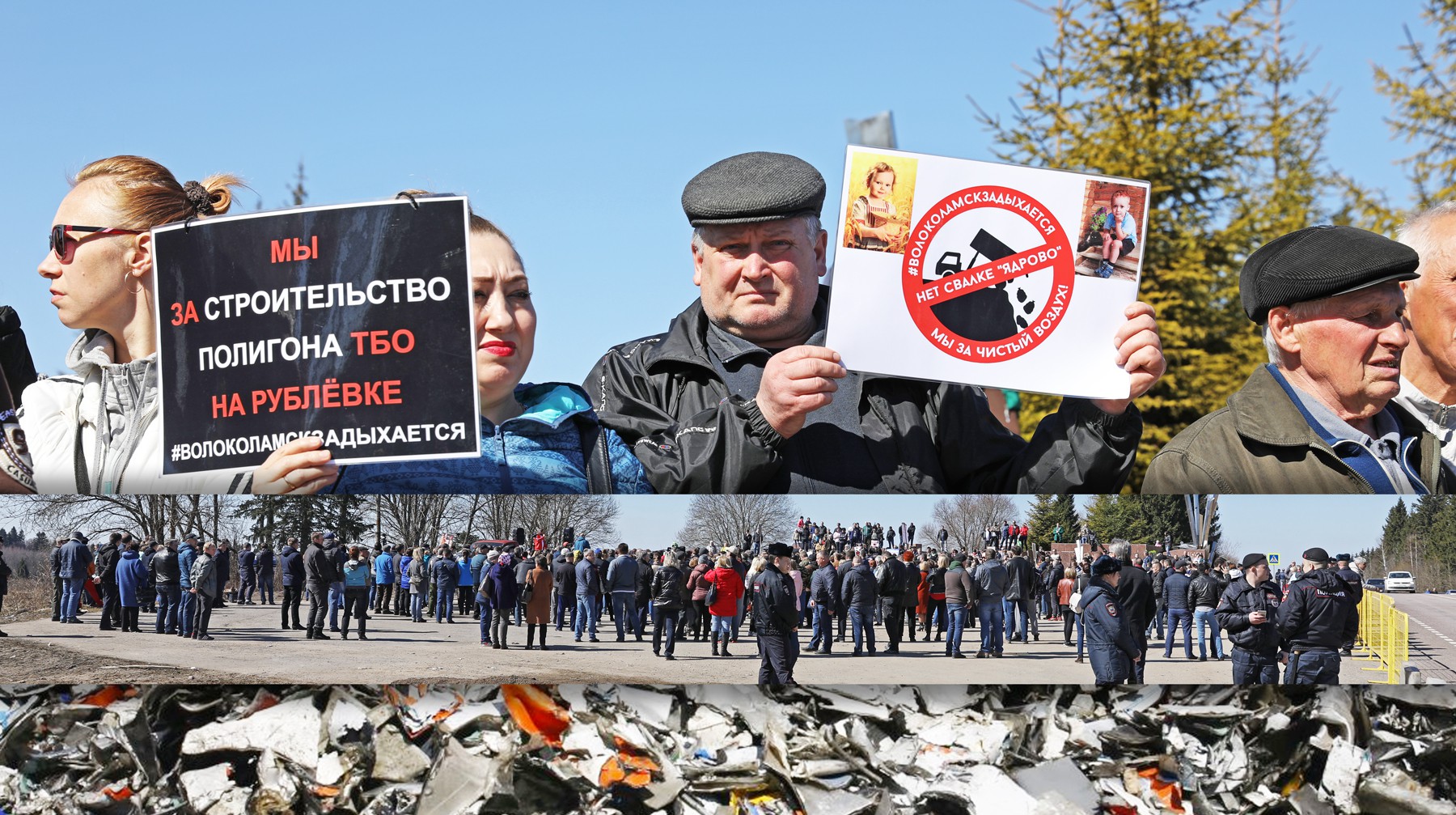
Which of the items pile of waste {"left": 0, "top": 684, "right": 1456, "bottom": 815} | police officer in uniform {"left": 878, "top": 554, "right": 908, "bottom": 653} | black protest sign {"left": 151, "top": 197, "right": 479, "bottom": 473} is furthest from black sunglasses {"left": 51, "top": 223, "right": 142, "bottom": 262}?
police officer in uniform {"left": 878, "top": 554, "right": 908, "bottom": 653}

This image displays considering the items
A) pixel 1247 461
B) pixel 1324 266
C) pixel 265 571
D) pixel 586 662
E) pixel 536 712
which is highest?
pixel 1324 266

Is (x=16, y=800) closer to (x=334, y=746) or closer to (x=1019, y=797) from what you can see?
(x=334, y=746)

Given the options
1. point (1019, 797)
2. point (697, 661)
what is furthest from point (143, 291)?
point (1019, 797)

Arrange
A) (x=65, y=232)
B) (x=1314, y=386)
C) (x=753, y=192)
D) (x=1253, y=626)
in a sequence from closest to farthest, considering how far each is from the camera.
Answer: (x=753, y=192)
(x=1314, y=386)
(x=1253, y=626)
(x=65, y=232)

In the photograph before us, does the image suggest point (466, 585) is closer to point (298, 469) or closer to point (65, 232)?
point (298, 469)

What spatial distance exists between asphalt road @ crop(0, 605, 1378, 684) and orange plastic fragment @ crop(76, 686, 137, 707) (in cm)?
14

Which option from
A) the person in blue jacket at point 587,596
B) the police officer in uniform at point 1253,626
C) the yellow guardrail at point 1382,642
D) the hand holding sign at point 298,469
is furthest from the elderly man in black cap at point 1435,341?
the hand holding sign at point 298,469

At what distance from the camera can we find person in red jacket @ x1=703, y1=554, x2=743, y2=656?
498 centimetres

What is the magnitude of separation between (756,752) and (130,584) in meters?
2.37

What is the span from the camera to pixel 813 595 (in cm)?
498

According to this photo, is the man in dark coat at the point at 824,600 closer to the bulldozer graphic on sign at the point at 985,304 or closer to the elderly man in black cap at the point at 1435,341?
the bulldozer graphic on sign at the point at 985,304

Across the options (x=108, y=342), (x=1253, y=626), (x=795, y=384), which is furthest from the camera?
(x=108, y=342)

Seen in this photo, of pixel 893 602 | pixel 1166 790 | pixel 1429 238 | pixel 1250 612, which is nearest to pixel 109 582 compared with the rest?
pixel 893 602

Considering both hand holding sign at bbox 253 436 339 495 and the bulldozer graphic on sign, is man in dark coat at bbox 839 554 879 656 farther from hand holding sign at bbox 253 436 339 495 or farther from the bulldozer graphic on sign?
hand holding sign at bbox 253 436 339 495
